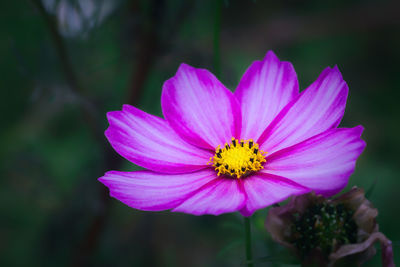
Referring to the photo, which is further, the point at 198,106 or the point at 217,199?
the point at 198,106

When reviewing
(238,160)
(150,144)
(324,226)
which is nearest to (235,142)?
(238,160)

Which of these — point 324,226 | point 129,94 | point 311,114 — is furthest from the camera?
point 129,94

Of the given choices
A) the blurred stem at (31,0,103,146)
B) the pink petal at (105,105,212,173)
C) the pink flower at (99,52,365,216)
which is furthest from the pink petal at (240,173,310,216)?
the blurred stem at (31,0,103,146)

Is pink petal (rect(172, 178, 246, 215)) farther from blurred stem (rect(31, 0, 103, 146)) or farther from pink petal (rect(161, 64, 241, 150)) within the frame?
blurred stem (rect(31, 0, 103, 146))

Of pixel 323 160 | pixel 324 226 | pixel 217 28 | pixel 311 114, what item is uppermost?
pixel 217 28

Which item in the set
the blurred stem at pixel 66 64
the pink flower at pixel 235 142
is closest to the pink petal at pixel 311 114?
the pink flower at pixel 235 142

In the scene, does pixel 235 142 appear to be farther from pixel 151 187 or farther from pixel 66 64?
pixel 66 64

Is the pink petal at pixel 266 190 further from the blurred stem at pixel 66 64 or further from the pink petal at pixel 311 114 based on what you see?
the blurred stem at pixel 66 64
